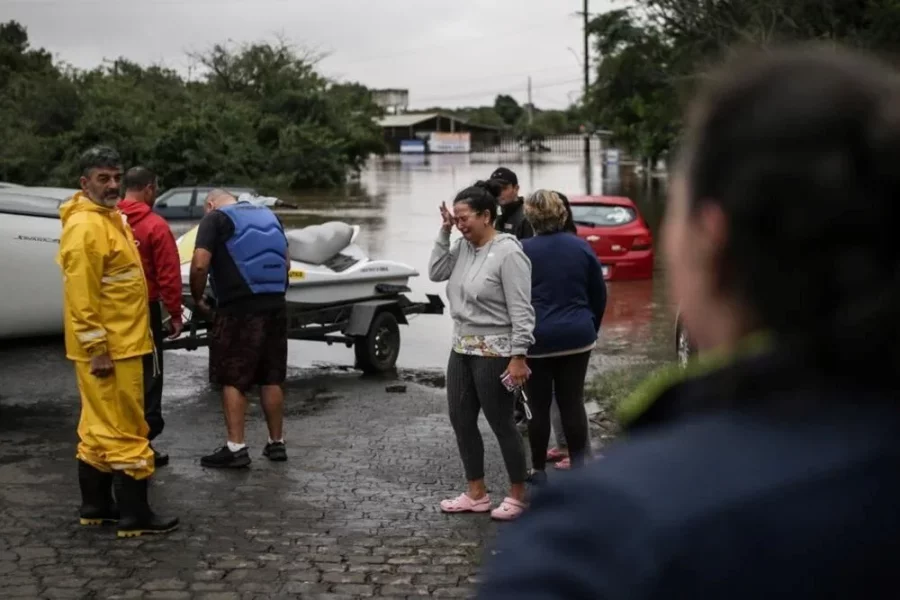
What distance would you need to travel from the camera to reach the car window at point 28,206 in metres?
10.5

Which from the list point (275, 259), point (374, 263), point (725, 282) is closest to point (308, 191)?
point (374, 263)

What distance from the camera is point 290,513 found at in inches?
283

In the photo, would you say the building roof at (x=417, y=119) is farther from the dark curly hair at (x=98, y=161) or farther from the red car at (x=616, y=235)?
the dark curly hair at (x=98, y=161)

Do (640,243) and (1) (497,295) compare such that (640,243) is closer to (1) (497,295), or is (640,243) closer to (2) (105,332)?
(1) (497,295)

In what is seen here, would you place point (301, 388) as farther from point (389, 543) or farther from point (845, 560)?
point (845, 560)

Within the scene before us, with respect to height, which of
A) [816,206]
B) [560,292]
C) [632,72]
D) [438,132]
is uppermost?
[632,72]

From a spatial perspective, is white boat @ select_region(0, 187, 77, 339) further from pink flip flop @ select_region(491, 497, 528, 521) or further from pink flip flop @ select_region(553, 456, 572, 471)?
pink flip flop @ select_region(491, 497, 528, 521)

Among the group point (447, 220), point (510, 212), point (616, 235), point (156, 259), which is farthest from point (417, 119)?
point (447, 220)

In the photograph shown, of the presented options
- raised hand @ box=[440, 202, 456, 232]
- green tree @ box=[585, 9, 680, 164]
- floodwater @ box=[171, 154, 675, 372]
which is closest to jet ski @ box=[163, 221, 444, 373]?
floodwater @ box=[171, 154, 675, 372]

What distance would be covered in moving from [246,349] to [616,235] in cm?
1219

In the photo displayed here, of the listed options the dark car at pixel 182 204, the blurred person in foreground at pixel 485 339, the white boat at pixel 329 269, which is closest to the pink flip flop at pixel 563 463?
the blurred person in foreground at pixel 485 339

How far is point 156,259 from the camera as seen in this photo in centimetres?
828

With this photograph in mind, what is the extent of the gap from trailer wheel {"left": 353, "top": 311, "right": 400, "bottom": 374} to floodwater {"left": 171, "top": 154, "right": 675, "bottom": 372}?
0.61 meters

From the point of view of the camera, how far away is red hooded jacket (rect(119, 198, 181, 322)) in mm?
8258
